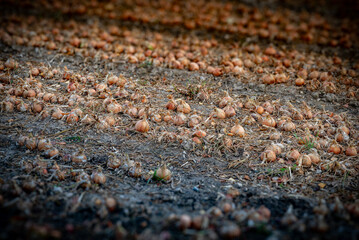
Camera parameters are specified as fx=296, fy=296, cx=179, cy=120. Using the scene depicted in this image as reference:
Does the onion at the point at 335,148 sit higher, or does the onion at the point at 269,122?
the onion at the point at 269,122

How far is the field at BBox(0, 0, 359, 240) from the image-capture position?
1.94 meters

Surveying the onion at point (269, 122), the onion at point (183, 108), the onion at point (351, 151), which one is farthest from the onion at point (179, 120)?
the onion at point (351, 151)

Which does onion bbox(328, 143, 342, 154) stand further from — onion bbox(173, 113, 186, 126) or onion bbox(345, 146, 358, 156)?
onion bbox(173, 113, 186, 126)

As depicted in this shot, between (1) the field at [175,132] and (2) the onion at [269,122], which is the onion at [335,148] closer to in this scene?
(1) the field at [175,132]

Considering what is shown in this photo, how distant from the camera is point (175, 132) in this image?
299 centimetres

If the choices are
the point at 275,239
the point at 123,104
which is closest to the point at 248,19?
the point at 123,104

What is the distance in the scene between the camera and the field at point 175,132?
6.38 feet

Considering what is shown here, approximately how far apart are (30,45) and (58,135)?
2.51 m

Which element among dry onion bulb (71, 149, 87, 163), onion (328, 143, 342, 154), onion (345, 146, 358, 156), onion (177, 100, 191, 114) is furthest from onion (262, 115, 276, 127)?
dry onion bulb (71, 149, 87, 163)

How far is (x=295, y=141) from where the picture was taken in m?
2.95

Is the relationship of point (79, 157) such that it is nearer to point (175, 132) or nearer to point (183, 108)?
point (175, 132)

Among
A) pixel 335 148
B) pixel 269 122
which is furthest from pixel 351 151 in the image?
→ pixel 269 122

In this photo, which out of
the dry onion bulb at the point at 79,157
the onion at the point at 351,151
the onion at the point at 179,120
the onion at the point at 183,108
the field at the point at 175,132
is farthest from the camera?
the onion at the point at 183,108

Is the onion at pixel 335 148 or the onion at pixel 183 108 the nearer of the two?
the onion at pixel 335 148
